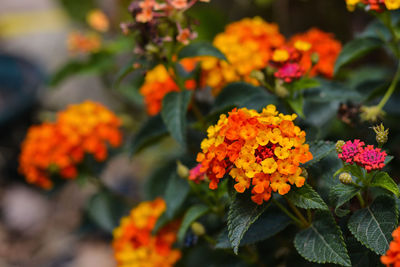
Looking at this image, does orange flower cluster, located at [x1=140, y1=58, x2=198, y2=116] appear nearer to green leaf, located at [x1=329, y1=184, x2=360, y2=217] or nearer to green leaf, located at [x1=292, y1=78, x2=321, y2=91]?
green leaf, located at [x1=292, y1=78, x2=321, y2=91]

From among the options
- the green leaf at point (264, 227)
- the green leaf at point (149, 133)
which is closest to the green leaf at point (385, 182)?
the green leaf at point (264, 227)

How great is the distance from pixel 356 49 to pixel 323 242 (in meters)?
0.73

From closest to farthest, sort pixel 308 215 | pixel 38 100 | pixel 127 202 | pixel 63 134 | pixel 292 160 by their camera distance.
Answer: pixel 292 160 → pixel 308 215 → pixel 63 134 → pixel 127 202 → pixel 38 100

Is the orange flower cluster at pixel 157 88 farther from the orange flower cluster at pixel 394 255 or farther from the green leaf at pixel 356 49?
the orange flower cluster at pixel 394 255

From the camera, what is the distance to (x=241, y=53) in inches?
58.4

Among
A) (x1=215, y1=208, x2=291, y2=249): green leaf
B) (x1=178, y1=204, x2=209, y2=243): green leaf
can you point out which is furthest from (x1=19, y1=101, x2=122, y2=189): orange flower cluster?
(x1=215, y1=208, x2=291, y2=249): green leaf

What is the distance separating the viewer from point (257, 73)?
1332 millimetres

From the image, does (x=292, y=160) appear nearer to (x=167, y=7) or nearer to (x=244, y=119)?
(x=244, y=119)

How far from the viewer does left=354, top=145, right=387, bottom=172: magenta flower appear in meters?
0.95

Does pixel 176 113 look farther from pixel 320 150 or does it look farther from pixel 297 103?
pixel 320 150

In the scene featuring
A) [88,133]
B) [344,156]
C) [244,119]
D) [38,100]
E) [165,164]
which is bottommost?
[38,100]

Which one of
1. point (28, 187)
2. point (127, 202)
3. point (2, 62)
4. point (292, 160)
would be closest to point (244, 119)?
point (292, 160)

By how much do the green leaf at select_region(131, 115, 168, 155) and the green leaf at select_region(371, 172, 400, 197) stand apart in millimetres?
762

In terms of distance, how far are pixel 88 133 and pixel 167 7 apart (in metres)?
0.68
